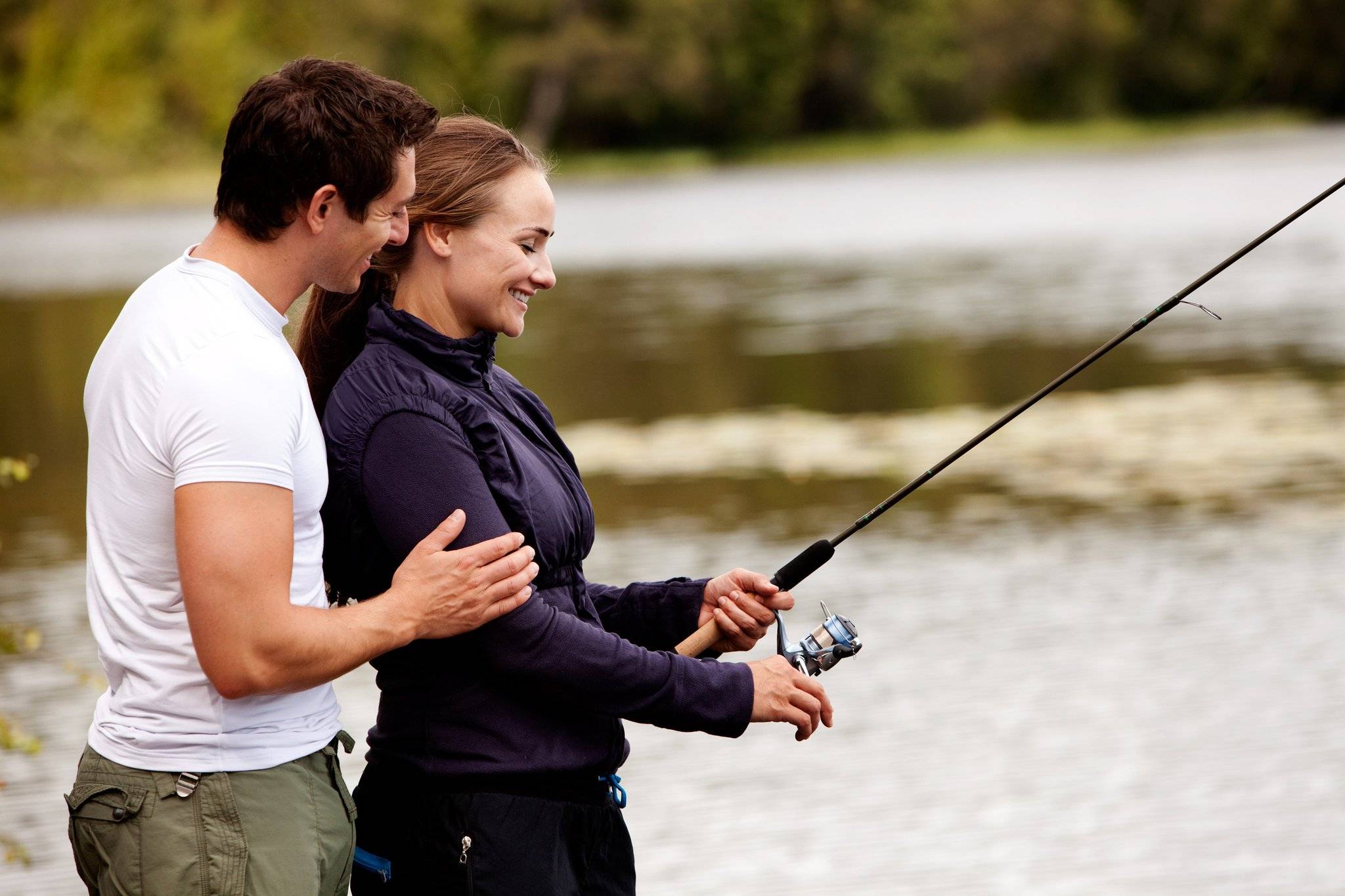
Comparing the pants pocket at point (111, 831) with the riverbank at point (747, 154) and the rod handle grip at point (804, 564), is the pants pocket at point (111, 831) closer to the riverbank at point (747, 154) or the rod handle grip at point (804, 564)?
the rod handle grip at point (804, 564)

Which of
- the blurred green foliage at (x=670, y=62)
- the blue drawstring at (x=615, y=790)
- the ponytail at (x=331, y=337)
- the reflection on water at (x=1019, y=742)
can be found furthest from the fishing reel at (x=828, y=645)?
the blurred green foliage at (x=670, y=62)

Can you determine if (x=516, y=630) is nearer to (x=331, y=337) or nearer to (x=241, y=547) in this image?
(x=241, y=547)

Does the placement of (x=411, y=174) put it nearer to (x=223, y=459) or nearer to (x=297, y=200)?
(x=297, y=200)

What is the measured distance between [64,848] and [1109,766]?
3017 mm

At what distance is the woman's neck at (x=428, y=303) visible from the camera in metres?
2.36

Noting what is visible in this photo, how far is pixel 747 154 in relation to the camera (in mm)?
61656

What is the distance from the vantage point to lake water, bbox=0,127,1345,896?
5051mm

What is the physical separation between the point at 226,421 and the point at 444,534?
1.00ft

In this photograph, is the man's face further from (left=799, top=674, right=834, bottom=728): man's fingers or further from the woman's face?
(left=799, top=674, right=834, bottom=728): man's fingers

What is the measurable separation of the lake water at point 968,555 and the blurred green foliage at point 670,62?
32.8 m

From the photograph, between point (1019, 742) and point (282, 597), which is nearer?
point (282, 597)

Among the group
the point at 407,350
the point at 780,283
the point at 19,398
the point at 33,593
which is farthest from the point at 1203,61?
the point at 407,350

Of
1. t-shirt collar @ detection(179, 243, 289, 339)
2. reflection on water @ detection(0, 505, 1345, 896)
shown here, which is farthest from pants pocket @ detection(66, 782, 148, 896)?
reflection on water @ detection(0, 505, 1345, 896)

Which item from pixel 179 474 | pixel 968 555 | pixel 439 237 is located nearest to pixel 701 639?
pixel 439 237
